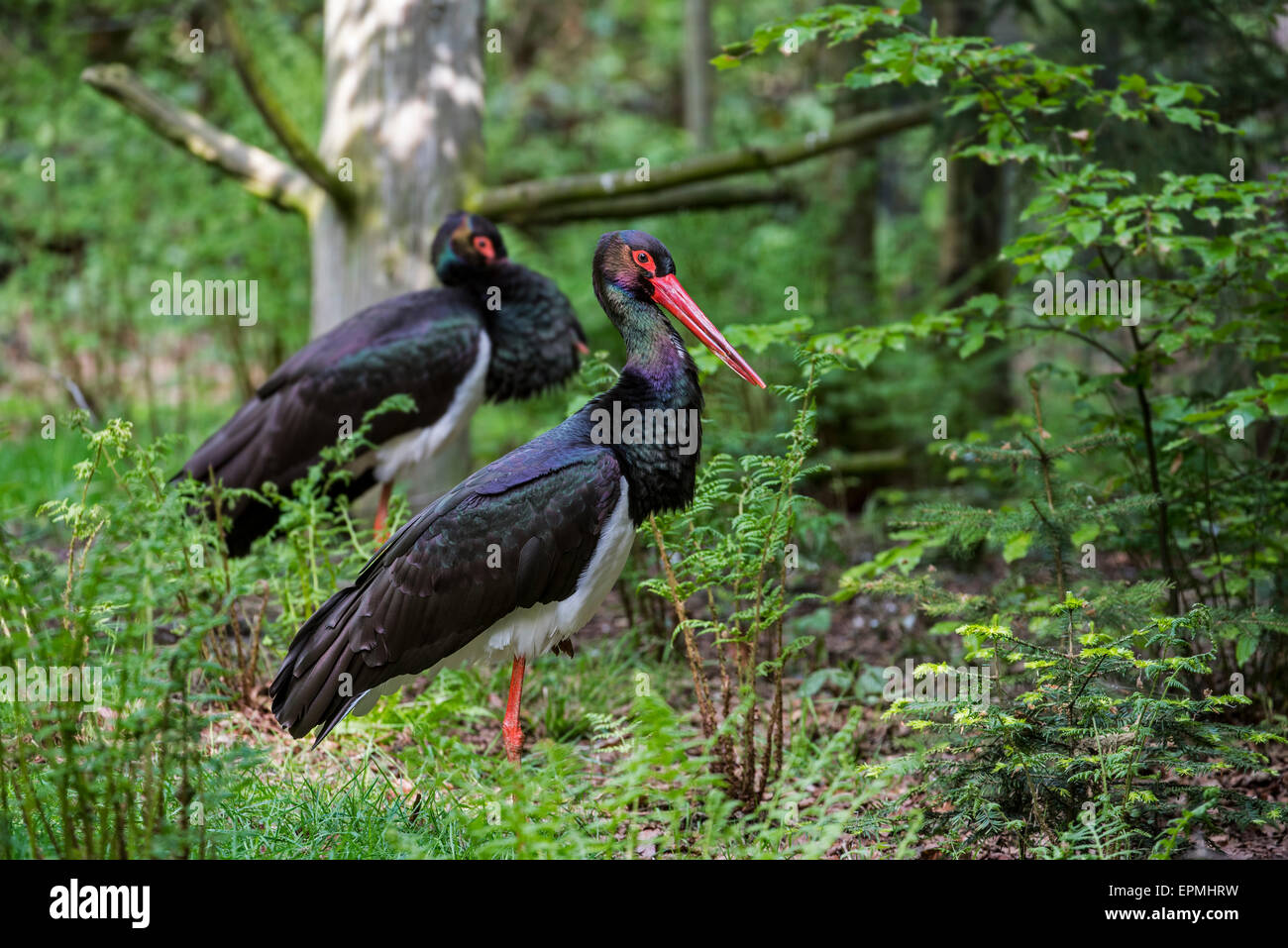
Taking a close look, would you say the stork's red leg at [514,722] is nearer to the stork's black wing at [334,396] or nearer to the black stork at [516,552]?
the black stork at [516,552]

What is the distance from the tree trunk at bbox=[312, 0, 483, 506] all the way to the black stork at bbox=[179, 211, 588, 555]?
557mm

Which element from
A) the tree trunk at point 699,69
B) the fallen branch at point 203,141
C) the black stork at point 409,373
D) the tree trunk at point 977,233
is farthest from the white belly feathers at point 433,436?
the tree trunk at point 699,69

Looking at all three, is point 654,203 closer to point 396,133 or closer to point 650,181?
point 650,181

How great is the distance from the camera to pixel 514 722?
4121mm

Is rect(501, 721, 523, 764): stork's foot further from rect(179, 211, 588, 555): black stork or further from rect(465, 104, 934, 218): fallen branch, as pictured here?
rect(465, 104, 934, 218): fallen branch

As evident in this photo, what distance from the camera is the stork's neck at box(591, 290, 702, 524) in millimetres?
3986

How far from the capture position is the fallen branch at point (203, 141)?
6.72m

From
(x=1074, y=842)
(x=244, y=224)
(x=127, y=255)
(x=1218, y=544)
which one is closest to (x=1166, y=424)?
(x=1218, y=544)

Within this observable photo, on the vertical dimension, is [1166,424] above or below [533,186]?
below

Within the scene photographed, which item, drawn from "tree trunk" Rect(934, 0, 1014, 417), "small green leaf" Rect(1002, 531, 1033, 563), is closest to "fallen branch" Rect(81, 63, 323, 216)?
"tree trunk" Rect(934, 0, 1014, 417)

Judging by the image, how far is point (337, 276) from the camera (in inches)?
264

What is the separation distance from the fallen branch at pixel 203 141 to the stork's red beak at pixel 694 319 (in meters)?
3.30

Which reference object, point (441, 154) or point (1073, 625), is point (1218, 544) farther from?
point (441, 154)

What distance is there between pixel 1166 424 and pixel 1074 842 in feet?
7.66
